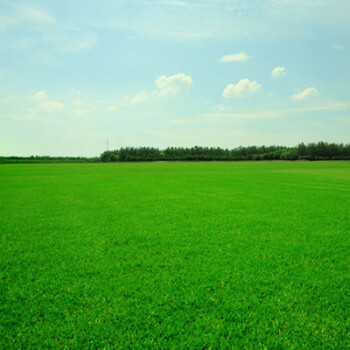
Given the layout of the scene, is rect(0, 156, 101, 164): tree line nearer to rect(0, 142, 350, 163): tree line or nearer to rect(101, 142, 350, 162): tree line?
rect(0, 142, 350, 163): tree line

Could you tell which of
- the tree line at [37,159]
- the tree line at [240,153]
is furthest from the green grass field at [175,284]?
the tree line at [240,153]

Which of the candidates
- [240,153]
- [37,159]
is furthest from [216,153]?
[37,159]

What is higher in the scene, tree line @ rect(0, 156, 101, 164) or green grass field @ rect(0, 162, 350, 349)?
tree line @ rect(0, 156, 101, 164)

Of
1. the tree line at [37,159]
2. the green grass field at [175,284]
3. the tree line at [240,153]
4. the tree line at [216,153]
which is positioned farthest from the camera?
the tree line at [240,153]

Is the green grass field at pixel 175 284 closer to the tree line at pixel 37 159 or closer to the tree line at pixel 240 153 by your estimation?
the tree line at pixel 37 159

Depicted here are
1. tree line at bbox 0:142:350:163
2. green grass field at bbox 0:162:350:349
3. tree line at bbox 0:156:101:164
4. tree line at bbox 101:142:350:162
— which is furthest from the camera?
tree line at bbox 101:142:350:162

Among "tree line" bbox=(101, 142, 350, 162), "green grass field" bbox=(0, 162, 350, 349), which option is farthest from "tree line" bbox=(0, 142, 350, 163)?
"green grass field" bbox=(0, 162, 350, 349)

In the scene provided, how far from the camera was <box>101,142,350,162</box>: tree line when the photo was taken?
105 meters

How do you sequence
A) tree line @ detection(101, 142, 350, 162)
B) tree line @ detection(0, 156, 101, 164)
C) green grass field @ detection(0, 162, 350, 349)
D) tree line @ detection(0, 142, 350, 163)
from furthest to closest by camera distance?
tree line @ detection(101, 142, 350, 162), tree line @ detection(0, 142, 350, 163), tree line @ detection(0, 156, 101, 164), green grass field @ detection(0, 162, 350, 349)

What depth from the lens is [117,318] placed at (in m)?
3.15

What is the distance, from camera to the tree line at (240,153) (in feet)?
343

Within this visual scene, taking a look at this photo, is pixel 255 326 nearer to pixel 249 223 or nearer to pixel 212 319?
pixel 212 319

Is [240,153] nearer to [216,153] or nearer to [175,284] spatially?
[216,153]

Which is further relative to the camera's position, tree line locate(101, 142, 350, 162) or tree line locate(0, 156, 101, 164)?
tree line locate(101, 142, 350, 162)
